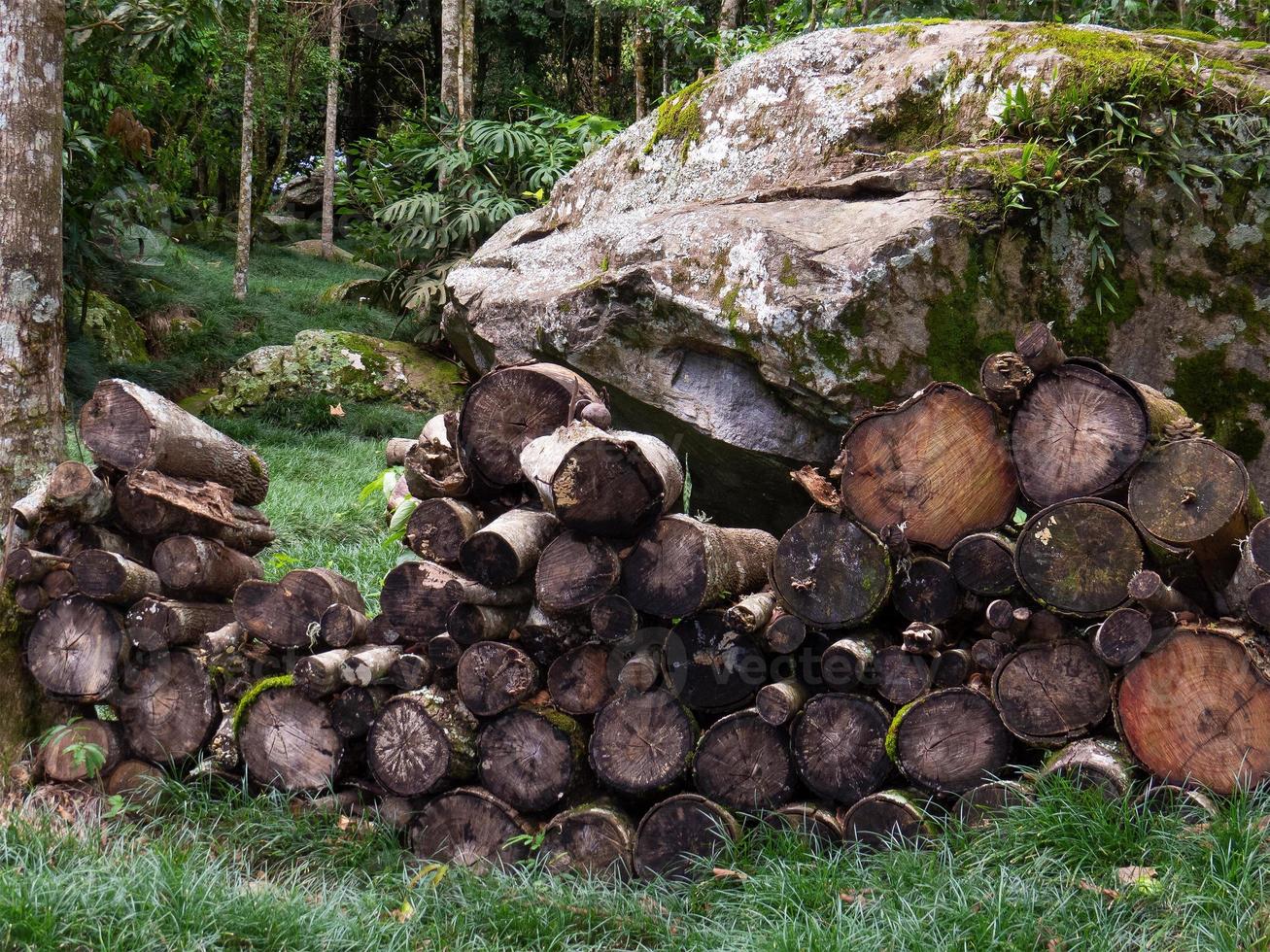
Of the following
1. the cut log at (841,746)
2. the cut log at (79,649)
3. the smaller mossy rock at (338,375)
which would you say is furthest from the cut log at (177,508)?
the smaller mossy rock at (338,375)

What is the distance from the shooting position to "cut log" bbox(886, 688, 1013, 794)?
122 inches

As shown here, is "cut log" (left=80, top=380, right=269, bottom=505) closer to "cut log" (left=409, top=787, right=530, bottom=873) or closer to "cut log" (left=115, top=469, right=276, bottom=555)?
"cut log" (left=115, top=469, right=276, bottom=555)

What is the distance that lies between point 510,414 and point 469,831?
1359mm

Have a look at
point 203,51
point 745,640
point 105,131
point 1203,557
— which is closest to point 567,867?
point 745,640

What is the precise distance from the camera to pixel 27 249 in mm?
4867

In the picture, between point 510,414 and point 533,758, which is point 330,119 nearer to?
point 510,414

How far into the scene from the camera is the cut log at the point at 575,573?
10.9 ft

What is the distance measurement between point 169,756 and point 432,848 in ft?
3.43

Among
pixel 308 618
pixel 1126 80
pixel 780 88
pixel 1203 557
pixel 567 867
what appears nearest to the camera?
pixel 1203 557

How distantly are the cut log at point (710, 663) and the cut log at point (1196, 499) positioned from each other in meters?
1.17

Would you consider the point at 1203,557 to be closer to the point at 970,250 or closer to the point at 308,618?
the point at 970,250

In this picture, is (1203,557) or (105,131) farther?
(105,131)

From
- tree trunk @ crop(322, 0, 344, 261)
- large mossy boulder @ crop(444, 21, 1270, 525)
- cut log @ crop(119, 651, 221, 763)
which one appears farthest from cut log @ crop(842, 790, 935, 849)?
tree trunk @ crop(322, 0, 344, 261)

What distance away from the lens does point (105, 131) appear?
9641mm
